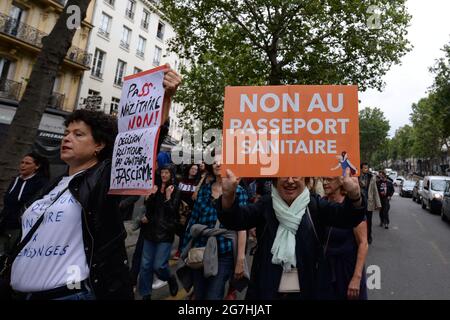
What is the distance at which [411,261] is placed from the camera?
252 inches

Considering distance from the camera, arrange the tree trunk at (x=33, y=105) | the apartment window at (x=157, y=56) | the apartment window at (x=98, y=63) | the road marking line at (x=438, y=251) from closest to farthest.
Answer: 1. the tree trunk at (x=33, y=105)
2. the road marking line at (x=438, y=251)
3. the apartment window at (x=98, y=63)
4. the apartment window at (x=157, y=56)

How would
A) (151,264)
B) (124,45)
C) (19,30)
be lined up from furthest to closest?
(124,45) → (19,30) → (151,264)

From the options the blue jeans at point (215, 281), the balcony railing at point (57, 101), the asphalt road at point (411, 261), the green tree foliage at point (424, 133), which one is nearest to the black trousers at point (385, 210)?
the asphalt road at point (411, 261)

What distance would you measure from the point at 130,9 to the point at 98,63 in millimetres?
6087

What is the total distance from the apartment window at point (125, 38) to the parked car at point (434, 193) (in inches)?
930

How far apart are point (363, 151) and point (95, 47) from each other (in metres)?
76.7

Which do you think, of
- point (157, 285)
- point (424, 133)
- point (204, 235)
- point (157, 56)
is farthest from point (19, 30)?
point (424, 133)

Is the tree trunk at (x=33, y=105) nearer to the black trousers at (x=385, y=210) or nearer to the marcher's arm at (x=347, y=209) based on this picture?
the marcher's arm at (x=347, y=209)

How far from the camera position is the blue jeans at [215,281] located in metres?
2.89

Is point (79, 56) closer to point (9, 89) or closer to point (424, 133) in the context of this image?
point (9, 89)

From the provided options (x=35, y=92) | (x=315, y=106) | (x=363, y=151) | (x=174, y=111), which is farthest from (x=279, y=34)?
(x=363, y=151)

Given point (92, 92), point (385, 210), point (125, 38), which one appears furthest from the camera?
point (125, 38)
